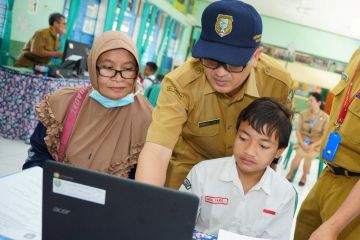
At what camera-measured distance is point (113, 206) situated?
0.67 metres

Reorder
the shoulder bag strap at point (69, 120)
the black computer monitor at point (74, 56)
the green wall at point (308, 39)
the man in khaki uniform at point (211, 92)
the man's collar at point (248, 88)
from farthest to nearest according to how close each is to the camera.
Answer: the green wall at point (308, 39), the black computer monitor at point (74, 56), the shoulder bag strap at point (69, 120), the man's collar at point (248, 88), the man in khaki uniform at point (211, 92)

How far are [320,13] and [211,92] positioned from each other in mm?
8348

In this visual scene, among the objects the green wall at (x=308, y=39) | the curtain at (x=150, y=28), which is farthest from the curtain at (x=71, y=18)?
the green wall at (x=308, y=39)

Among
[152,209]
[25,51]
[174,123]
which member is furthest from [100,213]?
[25,51]

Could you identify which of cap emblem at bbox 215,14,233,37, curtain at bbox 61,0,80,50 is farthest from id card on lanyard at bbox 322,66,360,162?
curtain at bbox 61,0,80,50

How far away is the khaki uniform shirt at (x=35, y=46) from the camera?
480 cm

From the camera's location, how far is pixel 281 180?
1.50 meters

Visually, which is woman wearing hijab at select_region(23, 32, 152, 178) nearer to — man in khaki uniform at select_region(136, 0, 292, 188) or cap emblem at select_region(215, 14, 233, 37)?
man in khaki uniform at select_region(136, 0, 292, 188)

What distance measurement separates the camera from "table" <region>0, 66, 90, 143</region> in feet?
13.6

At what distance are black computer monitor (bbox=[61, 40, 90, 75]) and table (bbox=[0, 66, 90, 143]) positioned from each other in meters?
0.31

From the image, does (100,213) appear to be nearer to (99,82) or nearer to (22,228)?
(22,228)

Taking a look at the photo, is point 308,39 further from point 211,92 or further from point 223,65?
point 223,65

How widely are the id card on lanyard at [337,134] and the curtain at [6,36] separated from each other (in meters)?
4.77

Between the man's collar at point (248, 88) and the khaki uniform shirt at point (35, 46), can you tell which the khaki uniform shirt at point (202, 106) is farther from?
the khaki uniform shirt at point (35, 46)
